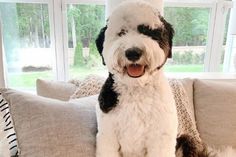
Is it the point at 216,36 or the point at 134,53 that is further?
the point at 216,36

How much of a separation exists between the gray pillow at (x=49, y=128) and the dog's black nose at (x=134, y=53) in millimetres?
384

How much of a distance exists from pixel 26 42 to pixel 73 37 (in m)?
0.38

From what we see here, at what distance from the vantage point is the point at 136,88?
969 mm

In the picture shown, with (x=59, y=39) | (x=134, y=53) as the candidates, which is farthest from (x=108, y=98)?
(x=59, y=39)

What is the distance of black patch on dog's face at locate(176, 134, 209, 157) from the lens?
1215 millimetres

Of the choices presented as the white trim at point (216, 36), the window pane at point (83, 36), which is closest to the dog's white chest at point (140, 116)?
the window pane at point (83, 36)

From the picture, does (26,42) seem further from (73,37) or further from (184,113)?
(184,113)

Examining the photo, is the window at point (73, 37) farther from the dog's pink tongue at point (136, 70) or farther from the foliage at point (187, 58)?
the dog's pink tongue at point (136, 70)

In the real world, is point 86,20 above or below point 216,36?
above

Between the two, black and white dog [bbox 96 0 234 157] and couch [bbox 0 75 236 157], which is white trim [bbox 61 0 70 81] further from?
black and white dog [bbox 96 0 234 157]

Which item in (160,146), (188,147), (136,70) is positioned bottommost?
(188,147)

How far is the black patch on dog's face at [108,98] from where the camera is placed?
980 millimetres

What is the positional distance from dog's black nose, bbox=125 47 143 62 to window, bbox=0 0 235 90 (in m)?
1.41

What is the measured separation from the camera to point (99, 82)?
4.70 ft
